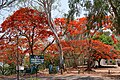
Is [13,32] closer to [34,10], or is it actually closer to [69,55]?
[34,10]

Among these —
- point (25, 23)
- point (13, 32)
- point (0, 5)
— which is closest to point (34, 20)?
point (25, 23)

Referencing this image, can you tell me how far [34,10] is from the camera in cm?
2797

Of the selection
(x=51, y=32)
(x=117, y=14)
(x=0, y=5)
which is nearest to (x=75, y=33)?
(x=51, y=32)

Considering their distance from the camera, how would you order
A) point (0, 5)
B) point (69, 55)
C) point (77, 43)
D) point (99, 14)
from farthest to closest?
point (69, 55)
point (77, 43)
point (99, 14)
point (0, 5)

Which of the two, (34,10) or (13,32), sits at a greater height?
(34,10)

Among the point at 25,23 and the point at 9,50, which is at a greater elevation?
the point at 25,23

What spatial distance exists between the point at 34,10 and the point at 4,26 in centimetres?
366

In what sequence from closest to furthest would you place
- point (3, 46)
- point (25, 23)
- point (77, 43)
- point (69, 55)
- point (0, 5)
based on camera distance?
point (0, 5) < point (25, 23) < point (3, 46) < point (77, 43) < point (69, 55)

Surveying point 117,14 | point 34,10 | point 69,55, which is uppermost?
point 34,10

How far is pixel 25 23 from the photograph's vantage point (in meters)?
27.4

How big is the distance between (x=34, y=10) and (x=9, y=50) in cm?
831

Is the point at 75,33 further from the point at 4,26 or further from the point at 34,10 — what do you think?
the point at 4,26

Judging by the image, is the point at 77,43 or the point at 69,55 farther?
the point at 69,55

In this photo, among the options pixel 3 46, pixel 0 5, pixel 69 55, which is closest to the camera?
pixel 0 5
